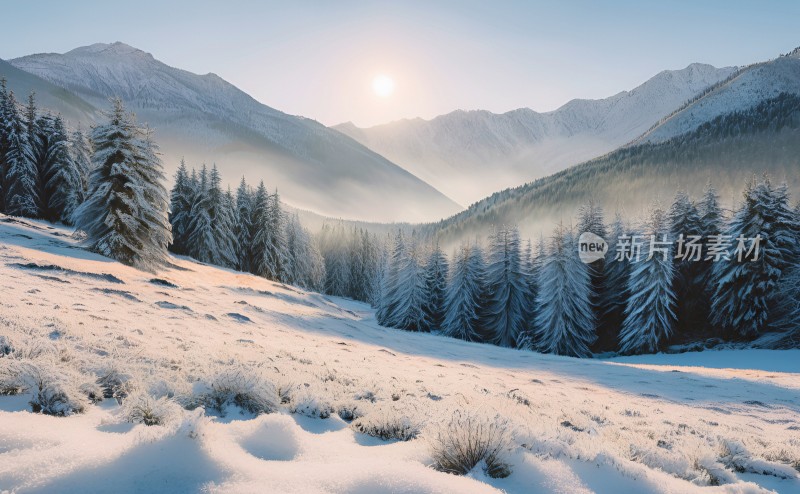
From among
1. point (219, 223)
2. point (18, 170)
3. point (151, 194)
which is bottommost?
point (219, 223)

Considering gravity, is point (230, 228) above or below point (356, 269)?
above

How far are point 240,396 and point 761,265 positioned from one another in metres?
41.7

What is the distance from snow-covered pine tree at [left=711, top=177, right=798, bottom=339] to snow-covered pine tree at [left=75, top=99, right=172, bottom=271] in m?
43.1

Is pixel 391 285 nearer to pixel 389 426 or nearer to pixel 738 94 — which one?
pixel 389 426

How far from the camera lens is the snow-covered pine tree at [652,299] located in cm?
3466

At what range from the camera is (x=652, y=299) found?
3462 centimetres

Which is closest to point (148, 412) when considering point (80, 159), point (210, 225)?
point (210, 225)

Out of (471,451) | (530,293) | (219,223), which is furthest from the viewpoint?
(219,223)

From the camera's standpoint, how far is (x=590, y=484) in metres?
3.39

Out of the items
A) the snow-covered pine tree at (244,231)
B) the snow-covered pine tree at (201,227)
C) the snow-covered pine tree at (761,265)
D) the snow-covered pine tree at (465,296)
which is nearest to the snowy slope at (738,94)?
the snow-covered pine tree at (761,265)

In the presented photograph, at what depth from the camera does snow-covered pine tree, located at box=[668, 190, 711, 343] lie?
37.7m

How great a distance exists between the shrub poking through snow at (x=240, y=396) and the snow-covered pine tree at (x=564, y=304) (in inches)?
1363

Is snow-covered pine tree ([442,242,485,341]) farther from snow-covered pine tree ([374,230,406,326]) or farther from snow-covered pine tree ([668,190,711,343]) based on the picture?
snow-covered pine tree ([668,190,711,343])

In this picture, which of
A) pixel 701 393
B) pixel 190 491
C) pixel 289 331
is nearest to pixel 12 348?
pixel 190 491
